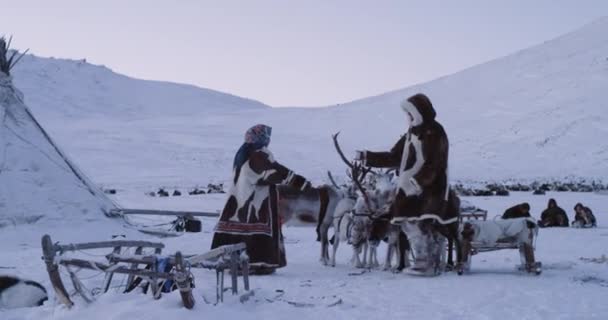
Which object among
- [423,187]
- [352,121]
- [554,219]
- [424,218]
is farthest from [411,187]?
[352,121]

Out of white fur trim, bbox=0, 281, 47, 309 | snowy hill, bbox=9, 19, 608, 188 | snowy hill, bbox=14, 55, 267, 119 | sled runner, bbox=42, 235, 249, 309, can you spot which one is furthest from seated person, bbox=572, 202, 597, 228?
snowy hill, bbox=14, 55, 267, 119

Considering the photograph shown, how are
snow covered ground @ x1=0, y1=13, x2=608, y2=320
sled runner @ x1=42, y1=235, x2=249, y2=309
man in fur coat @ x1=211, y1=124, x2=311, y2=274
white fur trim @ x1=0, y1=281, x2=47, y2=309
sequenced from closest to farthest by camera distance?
sled runner @ x1=42, y1=235, x2=249, y2=309 < snow covered ground @ x1=0, y1=13, x2=608, y2=320 < white fur trim @ x1=0, y1=281, x2=47, y2=309 < man in fur coat @ x1=211, y1=124, x2=311, y2=274

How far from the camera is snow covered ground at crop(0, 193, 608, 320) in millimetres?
5656

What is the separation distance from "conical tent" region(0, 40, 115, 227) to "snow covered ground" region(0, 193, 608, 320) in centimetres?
57

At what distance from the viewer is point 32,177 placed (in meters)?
11.9

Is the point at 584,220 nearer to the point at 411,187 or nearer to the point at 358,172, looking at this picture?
the point at 358,172

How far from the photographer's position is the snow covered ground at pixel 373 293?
5656 millimetres

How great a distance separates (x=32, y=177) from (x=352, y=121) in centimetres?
5785

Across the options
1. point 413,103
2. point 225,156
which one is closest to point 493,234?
point 413,103

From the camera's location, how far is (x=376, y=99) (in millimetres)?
80438

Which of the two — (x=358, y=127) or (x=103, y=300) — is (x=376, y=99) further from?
(x=103, y=300)

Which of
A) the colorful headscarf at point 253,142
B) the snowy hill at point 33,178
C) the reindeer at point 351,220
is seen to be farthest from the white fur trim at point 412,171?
the snowy hill at point 33,178

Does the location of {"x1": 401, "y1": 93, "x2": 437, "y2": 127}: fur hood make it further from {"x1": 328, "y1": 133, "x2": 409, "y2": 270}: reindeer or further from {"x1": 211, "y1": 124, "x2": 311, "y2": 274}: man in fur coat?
{"x1": 211, "y1": 124, "x2": 311, "y2": 274}: man in fur coat

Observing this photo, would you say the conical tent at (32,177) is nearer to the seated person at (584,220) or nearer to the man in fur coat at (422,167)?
the man in fur coat at (422,167)
